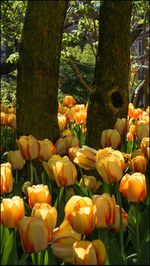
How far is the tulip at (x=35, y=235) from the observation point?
4.73 feet

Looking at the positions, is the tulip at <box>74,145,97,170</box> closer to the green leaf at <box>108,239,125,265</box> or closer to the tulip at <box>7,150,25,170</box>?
the tulip at <box>7,150,25,170</box>

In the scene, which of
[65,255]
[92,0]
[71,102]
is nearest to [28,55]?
[65,255]

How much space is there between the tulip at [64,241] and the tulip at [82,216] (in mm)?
35

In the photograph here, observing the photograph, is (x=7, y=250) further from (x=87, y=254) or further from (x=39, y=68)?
(x=39, y=68)

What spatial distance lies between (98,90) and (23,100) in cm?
57

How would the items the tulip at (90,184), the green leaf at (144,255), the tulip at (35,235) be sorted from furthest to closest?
the tulip at (90,184) < the green leaf at (144,255) < the tulip at (35,235)

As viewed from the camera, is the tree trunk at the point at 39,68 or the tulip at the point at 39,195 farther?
the tree trunk at the point at 39,68

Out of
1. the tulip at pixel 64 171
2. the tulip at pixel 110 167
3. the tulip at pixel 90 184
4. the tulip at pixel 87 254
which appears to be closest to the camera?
the tulip at pixel 87 254

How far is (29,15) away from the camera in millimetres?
3719

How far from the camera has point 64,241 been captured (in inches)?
58.8

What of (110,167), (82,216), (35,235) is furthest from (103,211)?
(110,167)

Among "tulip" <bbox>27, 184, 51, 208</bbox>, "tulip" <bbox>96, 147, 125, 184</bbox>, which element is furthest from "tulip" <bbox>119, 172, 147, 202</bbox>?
"tulip" <bbox>27, 184, 51, 208</bbox>

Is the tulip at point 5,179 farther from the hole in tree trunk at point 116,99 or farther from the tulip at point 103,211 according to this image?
the hole in tree trunk at point 116,99

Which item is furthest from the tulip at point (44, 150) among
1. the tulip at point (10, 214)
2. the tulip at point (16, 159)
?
the tulip at point (10, 214)
